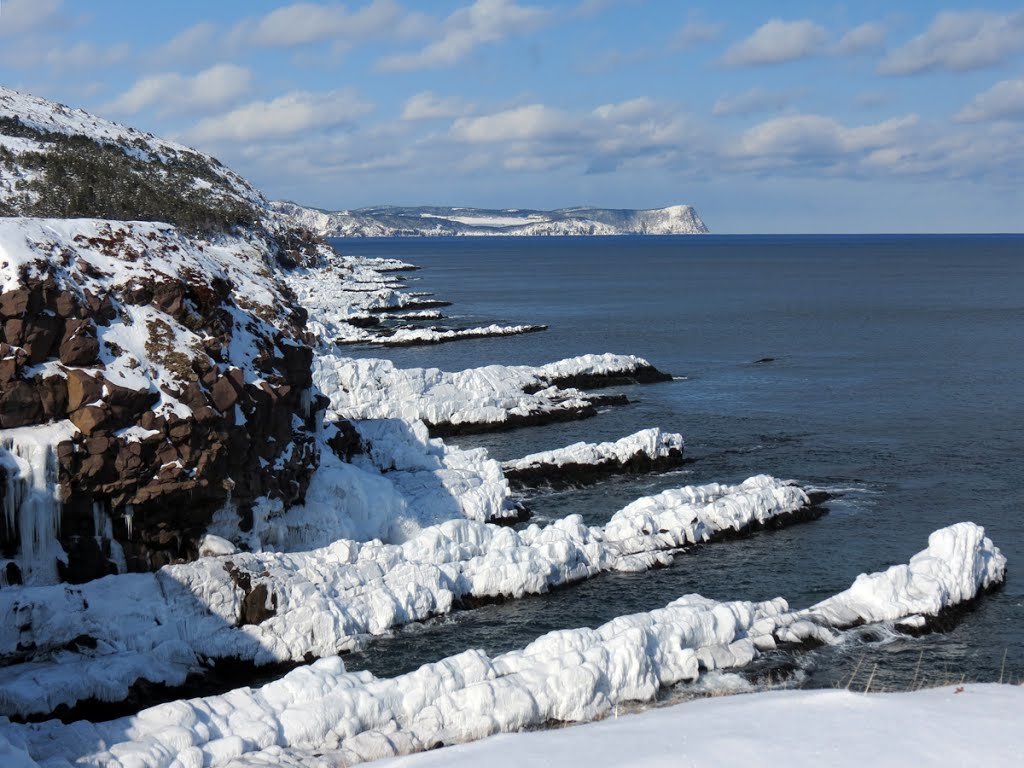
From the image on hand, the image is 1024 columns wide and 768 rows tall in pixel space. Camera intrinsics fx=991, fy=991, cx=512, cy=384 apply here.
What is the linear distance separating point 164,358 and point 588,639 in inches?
559

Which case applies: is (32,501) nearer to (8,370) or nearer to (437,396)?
(8,370)

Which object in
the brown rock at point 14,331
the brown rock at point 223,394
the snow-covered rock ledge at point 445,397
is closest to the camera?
the brown rock at point 14,331

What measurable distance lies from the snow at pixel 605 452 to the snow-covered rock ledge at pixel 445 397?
368 inches

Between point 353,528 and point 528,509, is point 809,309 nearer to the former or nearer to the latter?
point 528,509

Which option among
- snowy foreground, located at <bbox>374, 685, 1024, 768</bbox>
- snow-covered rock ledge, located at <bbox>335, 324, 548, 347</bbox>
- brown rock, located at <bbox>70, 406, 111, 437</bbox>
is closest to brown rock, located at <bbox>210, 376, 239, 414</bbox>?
brown rock, located at <bbox>70, 406, 111, 437</bbox>

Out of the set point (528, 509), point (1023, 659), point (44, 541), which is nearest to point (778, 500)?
point (528, 509)

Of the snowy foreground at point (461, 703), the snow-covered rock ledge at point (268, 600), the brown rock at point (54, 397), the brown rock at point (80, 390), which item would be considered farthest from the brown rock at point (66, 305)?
the snowy foreground at point (461, 703)

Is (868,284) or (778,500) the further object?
(868,284)

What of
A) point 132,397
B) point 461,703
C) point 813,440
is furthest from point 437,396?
point 461,703

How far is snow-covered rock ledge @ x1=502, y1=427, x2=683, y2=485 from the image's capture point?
41219 millimetres

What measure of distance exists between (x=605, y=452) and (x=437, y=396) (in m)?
13.6

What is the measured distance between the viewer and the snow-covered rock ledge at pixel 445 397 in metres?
51.6

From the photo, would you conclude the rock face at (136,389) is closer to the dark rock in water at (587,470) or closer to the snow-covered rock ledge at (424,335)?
the dark rock in water at (587,470)

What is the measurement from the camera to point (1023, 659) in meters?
24.7
